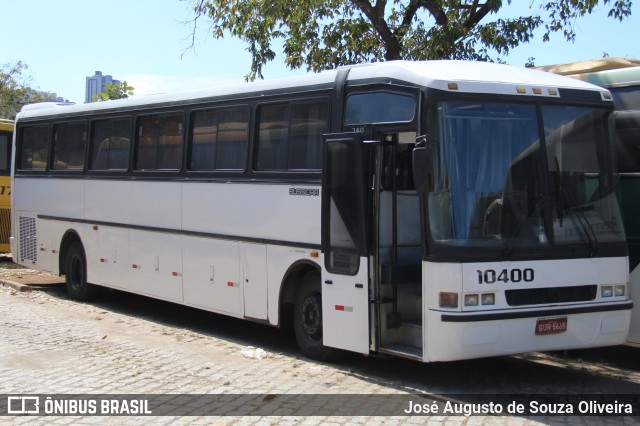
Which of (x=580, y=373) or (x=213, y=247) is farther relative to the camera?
(x=213, y=247)

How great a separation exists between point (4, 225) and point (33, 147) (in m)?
4.85

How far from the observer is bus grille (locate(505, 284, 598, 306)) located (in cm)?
779

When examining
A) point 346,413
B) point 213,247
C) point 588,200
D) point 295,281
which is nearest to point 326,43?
point 213,247

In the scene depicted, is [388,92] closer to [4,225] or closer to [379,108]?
[379,108]

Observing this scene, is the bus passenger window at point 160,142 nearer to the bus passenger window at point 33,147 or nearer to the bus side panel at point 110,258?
the bus side panel at point 110,258

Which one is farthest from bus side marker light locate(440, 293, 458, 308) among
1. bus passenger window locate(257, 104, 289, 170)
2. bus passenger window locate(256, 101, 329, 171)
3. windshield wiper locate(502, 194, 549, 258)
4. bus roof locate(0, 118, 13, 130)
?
bus roof locate(0, 118, 13, 130)

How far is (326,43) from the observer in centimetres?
1556

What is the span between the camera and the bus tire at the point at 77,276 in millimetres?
14742

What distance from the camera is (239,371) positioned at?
903 cm

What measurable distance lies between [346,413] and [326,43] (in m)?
9.72

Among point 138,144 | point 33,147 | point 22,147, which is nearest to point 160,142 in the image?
point 138,144

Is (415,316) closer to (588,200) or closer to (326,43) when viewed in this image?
(588,200)

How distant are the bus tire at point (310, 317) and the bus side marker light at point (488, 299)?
2.29m

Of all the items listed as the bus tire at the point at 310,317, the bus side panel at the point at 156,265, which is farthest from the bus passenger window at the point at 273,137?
the bus side panel at the point at 156,265
